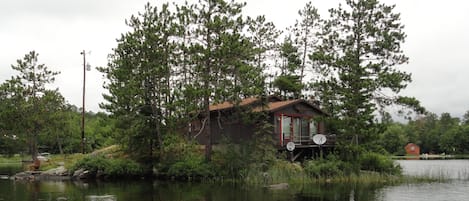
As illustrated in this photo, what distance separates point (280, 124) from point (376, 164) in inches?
275

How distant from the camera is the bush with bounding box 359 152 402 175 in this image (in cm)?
3158

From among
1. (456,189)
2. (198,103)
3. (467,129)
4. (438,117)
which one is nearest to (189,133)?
(198,103)

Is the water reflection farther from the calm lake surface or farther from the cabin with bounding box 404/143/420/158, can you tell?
the cabin with bounding box 404/143/420/158

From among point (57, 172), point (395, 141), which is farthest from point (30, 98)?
point (395, 141)

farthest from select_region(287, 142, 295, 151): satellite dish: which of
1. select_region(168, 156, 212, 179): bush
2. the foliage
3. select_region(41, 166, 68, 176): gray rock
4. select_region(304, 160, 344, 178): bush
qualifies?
the foliage

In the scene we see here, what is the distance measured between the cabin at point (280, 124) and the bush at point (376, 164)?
2.80 m

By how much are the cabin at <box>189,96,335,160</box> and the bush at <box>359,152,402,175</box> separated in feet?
9.19

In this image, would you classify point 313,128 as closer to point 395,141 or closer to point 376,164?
point 376,164

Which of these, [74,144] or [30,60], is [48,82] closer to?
[30,60]

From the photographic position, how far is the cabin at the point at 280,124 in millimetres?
32688

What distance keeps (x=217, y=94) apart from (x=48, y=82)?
21.4 m

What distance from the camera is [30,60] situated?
42.7m

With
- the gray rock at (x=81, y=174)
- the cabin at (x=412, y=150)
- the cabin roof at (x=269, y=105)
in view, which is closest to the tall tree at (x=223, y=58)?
the cabin roof at (x=269, y=105)

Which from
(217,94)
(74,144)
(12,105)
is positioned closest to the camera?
(217,94)
